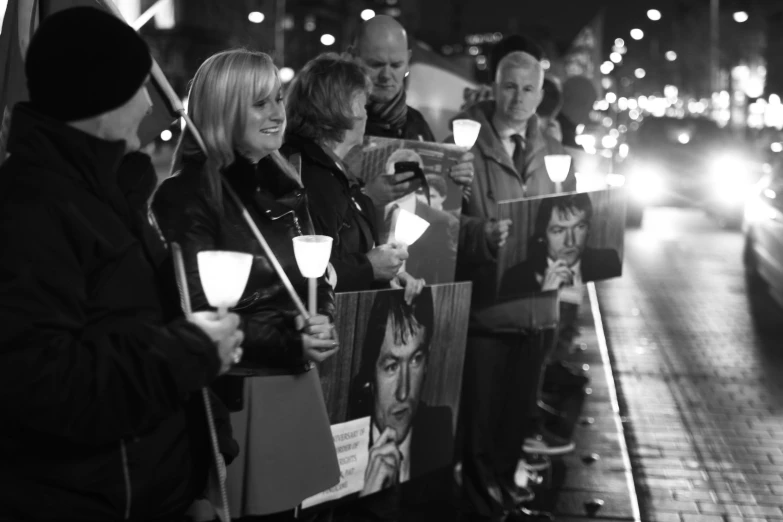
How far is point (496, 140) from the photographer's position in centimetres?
582

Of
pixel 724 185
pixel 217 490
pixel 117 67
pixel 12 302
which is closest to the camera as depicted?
pixel 12 302

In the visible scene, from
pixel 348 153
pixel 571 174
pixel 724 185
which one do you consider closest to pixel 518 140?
pixel 571 174

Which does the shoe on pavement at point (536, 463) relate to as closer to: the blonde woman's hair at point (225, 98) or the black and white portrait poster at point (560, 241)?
the black and white portrait poster at point (560, 241)

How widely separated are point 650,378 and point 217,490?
6.88m

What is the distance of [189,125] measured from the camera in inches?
123

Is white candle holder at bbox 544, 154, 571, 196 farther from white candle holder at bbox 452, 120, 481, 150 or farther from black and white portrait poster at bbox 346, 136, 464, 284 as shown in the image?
black and white portrait poster at bbox 346, 136, 464, 284

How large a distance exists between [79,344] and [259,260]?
1.09 metres

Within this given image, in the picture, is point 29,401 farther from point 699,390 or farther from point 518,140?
point 699,390

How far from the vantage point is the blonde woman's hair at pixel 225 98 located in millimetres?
3416

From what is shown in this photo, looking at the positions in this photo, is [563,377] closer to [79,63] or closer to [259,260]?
[259,260]

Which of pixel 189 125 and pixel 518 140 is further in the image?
pixel 518 140

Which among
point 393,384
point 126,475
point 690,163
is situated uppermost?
point 690,163

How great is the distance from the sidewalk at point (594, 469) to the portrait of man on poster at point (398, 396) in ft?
4.45

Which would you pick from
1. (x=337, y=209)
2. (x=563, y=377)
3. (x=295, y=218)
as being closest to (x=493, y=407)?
(x=337, y=209)
